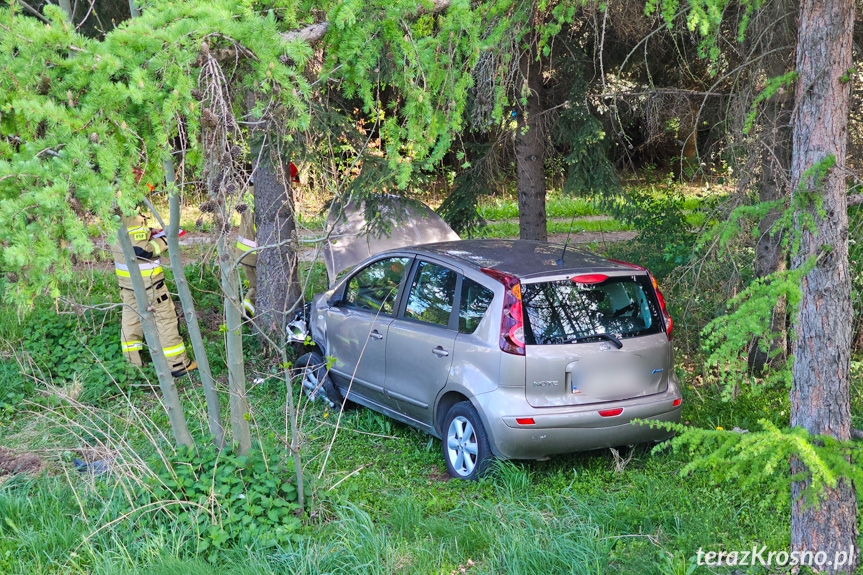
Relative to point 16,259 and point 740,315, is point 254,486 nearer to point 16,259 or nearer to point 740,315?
point 16,259

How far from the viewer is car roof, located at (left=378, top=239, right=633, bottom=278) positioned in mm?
5055

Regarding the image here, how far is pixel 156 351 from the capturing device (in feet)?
15.1

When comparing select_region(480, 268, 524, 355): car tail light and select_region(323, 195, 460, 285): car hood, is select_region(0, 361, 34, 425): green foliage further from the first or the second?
select_region(480, 268, 524, 355): car tail light

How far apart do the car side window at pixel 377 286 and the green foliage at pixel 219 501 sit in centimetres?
168

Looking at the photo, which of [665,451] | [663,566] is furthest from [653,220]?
[663,566]

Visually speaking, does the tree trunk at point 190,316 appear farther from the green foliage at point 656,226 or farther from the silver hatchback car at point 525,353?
the green foliage at point 656,226

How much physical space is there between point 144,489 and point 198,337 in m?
0.99

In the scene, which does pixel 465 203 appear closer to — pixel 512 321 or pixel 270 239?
pixel 270 239

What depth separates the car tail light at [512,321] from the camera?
15.6ft

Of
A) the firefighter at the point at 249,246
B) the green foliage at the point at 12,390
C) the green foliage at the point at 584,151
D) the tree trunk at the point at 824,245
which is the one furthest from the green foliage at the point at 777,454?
the green foliage at the point at 12,390

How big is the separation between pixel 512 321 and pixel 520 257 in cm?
72

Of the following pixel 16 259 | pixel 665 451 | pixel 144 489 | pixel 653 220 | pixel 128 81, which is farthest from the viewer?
pixel 653 220

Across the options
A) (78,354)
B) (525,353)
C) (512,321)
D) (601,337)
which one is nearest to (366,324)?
(512,321)

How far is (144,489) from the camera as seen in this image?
430cm
